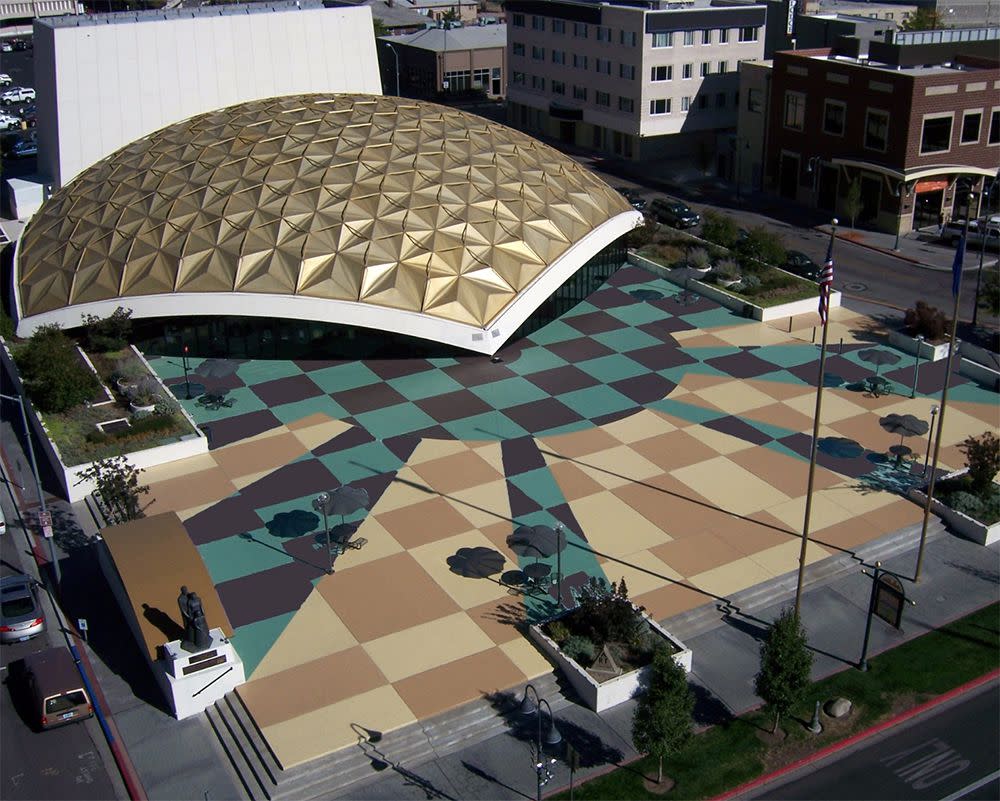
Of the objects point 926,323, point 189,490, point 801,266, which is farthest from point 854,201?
point 189,490

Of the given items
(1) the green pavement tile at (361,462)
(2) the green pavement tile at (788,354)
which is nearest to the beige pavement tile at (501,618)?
(1) the green pavement tile at (361,462)

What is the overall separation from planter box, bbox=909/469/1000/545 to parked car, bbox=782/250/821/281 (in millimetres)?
22475

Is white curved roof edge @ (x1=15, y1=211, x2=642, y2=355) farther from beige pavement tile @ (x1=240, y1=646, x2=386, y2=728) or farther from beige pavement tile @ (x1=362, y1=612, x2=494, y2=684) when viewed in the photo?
beige pavement tile @ (x1=240, y1=646, x2=386, y2=728)

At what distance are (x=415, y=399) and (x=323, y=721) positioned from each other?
1909 cm

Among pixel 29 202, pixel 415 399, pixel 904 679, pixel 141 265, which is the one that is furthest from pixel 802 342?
pixel 29 202

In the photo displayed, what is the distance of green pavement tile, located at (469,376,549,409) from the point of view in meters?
46.2

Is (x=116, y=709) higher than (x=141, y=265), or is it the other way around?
(x=141, y=265)

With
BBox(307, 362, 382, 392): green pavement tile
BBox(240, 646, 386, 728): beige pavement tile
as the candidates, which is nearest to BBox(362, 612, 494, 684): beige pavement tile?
BBox(240, 646, 386, 728): beige pavement tile

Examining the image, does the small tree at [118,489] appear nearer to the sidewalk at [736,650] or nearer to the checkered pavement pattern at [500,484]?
the checkered pavement pattern at [500,484]

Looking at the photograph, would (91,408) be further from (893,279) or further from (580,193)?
(893,279)

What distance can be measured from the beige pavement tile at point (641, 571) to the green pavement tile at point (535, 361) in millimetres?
14444

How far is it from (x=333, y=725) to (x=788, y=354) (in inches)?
1154

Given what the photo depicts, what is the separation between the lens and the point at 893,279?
6175 centimetres

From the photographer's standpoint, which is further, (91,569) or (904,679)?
(91,569)
